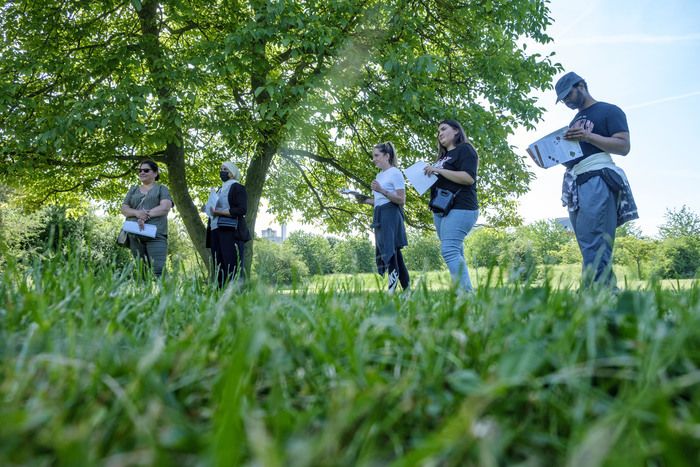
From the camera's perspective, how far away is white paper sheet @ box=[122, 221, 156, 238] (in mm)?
5352

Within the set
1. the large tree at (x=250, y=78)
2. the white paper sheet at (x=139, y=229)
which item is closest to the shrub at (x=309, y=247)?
the large tree at (x=250, y=78)

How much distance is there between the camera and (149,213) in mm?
5535

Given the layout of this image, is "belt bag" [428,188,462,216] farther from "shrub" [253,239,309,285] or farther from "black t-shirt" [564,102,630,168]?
"shrub" [253,239,309,285]

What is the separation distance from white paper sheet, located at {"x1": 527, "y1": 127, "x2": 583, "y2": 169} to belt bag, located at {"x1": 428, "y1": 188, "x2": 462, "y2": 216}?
2.46ft

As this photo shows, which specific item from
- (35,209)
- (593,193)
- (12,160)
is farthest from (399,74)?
(35,209)

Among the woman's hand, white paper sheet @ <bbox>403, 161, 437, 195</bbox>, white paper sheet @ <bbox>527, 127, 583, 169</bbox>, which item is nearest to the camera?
white paper sheet @ <bbox>527, 127, 583, 169</bbox>

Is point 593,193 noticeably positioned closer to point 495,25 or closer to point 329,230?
point 495,25

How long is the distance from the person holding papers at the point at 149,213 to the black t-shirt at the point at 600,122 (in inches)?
172

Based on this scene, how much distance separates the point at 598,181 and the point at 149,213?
4594 mm

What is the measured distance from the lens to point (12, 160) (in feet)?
27.0

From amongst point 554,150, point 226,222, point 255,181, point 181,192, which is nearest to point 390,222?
point 554,150

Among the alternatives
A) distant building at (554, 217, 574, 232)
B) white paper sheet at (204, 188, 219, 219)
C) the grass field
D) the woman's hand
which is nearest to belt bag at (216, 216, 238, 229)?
white paper sheet at (204, 188, 219, 219)

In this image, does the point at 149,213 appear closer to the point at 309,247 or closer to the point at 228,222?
the point at 228,222

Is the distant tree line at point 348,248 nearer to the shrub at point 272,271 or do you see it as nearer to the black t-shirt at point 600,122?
the shrub at point 272,271
